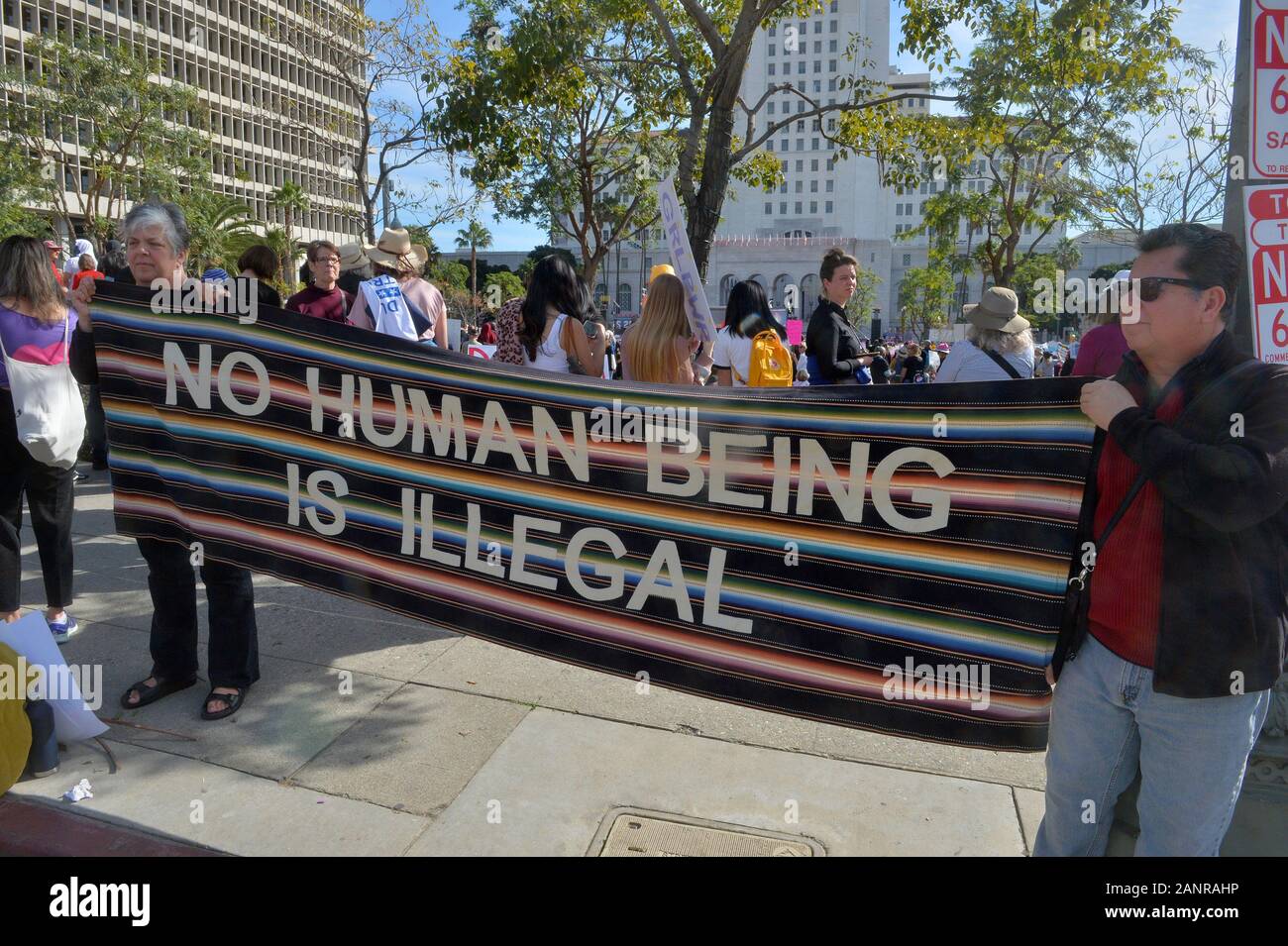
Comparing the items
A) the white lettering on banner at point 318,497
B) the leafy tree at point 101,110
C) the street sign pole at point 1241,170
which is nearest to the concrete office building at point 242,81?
the leafy tree at point 101,110

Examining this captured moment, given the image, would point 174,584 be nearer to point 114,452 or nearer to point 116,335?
point 114,452

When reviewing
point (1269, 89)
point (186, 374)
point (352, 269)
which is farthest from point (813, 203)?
point (1269, 89)

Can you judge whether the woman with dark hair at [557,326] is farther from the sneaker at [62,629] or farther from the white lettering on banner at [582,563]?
the sneaker at [62,629]

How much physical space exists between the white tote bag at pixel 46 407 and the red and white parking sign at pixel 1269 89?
4.79m

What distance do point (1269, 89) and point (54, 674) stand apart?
4779 mm

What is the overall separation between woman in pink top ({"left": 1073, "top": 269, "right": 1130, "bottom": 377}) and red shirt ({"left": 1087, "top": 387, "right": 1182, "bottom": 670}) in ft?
3.79

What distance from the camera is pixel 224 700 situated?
4074 millimetres

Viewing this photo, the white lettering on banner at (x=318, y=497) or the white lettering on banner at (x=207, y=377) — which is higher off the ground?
the white lettering on banner at (x=207, y=377)

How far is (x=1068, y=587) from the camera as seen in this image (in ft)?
7.94

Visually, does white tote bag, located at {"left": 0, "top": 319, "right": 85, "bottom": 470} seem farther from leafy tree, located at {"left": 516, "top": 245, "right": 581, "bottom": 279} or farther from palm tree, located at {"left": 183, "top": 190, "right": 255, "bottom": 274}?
palm tree, located at {"left": 183, "top": 190, "right": 255, "bottom": 274}

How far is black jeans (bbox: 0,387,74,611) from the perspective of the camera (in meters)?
4.41

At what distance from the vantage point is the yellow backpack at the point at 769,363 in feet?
16.9

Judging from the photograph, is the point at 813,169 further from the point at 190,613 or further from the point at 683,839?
the point at 683,839
